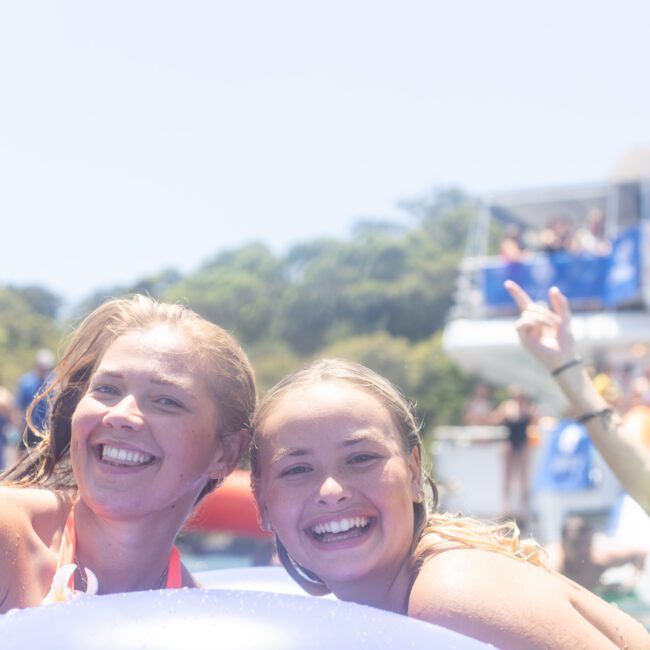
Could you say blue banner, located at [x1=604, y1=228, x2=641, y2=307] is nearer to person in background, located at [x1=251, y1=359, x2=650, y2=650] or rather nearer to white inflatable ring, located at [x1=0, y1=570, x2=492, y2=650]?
person in background, located at [x1=251, y1=359, x2=650, y2=650]

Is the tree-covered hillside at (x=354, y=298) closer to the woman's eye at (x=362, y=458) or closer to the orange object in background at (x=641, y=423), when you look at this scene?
the orange object in background at (x=641, y=423)

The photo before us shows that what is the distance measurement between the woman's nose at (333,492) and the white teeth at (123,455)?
411 mm

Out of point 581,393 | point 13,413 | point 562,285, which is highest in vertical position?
point 581,393

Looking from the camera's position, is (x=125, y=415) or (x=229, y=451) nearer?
(x=125, y=415)

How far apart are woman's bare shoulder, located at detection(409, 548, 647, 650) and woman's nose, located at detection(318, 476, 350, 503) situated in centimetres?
25

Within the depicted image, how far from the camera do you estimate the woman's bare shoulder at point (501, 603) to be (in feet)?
5.65

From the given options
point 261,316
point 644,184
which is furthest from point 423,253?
point 644,184

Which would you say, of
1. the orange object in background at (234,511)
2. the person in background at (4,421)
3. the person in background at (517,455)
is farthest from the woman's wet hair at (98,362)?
the person in background at (517,455)

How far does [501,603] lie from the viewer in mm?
Result: 1735

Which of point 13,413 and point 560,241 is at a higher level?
point 560,241

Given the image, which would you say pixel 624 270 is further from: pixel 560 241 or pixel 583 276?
Answer: pixel 560 241

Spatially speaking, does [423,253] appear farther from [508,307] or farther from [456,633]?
[456,633]

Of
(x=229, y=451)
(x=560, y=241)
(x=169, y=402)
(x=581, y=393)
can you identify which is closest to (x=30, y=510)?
(x=169, y=402)

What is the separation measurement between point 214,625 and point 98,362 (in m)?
1.02
